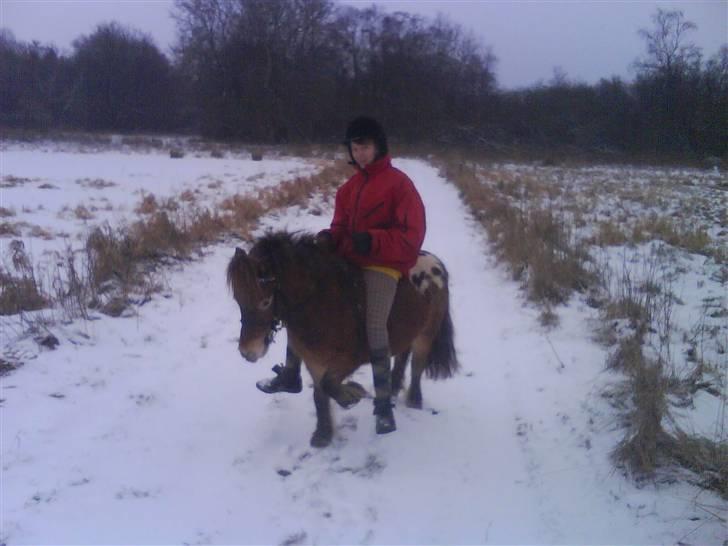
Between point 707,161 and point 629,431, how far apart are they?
3739 mm

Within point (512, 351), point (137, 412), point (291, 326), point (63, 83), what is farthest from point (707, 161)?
point (63, 83)

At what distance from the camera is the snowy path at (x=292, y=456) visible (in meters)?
3.21

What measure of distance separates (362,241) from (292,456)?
5.20 ft

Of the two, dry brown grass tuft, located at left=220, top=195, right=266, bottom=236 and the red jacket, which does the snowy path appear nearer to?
the red jacket

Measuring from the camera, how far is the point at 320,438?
4102 millimetres

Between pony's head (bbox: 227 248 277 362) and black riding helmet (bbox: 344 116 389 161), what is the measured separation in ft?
3.55

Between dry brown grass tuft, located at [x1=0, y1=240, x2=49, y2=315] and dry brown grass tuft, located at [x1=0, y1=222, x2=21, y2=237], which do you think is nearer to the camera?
dry brown grass tuft, located at [x1=0, y1=240, x2=49, y2=315]

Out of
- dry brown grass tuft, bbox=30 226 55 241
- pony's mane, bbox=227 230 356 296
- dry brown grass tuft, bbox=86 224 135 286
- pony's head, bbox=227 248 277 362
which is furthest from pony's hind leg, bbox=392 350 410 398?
dry brown grass tuft, bbox=30 226 55 241

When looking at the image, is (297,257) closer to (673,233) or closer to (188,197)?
(673,233)

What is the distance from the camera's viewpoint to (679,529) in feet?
10.0

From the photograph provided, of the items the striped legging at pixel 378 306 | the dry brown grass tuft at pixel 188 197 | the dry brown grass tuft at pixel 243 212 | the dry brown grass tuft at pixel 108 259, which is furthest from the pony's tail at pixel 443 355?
the dry brown grass tuft at pixel 188 197

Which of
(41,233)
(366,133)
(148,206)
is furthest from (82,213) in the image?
(366,133)

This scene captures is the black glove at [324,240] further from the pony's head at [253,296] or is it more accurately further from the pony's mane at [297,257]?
the pony's head at [253,296]

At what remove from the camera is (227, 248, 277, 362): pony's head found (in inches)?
139
